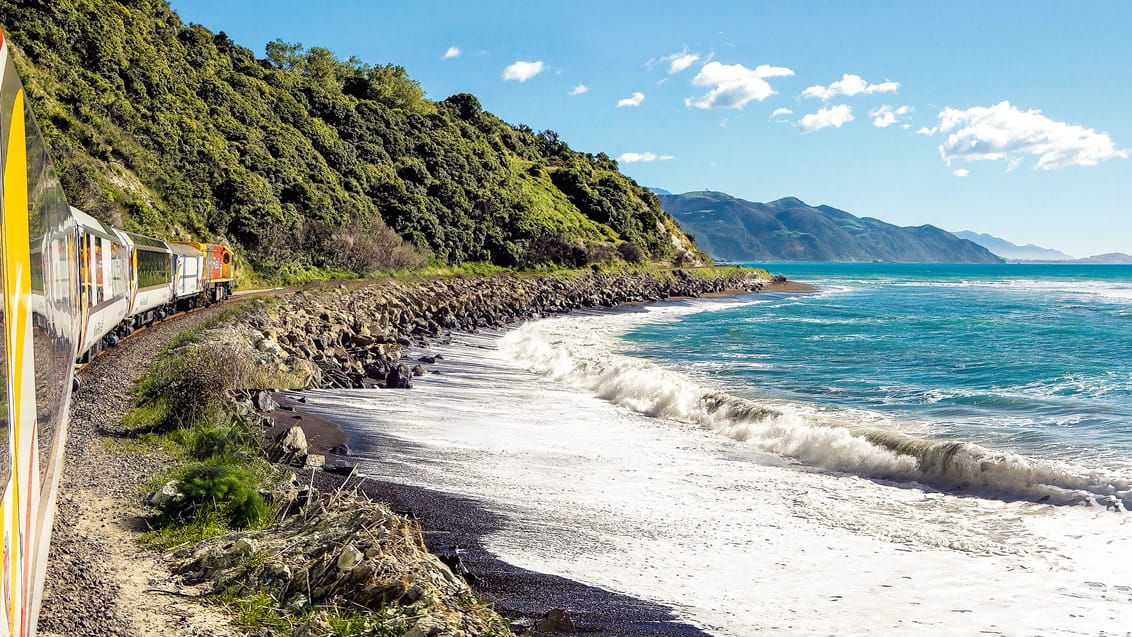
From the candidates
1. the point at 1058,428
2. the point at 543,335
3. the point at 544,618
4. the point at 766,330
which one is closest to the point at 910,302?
the point at 766,330

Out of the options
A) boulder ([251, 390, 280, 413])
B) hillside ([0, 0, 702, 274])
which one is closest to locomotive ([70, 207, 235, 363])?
boulder ([251, 390, 280, 413])

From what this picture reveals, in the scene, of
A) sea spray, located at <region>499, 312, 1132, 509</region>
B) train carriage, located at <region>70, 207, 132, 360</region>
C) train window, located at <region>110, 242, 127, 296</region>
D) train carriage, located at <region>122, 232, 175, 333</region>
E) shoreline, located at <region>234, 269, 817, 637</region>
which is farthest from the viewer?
train carriage, located at <region>122, 232, 175, 333</region>

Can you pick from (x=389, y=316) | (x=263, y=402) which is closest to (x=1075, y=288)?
(x=389, y=316)

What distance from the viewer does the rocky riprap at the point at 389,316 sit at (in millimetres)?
21188

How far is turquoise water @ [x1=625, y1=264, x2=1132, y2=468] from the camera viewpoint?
16.7 m

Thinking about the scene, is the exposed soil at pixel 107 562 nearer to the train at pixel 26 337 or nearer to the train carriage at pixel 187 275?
the train at pixel 26 337

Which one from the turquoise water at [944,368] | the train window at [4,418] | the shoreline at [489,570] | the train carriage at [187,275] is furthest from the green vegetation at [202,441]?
the train carriage at [187,275]

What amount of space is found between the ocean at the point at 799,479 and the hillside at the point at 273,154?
2428 centimetres

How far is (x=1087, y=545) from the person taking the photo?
9727 millimetres

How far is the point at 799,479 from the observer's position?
12.9 meters

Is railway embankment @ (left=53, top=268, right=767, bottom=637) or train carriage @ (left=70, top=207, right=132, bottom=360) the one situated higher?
train carriage @ (left=70, top=207, right=132, bottom=360)

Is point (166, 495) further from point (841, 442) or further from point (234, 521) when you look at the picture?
point (841, 442)

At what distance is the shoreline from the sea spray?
21.6 ft

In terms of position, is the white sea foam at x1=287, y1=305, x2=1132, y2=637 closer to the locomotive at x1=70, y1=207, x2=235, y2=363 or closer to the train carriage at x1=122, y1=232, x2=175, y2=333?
the locomotive at x1=70, y1=207, x2=235, y2=363
